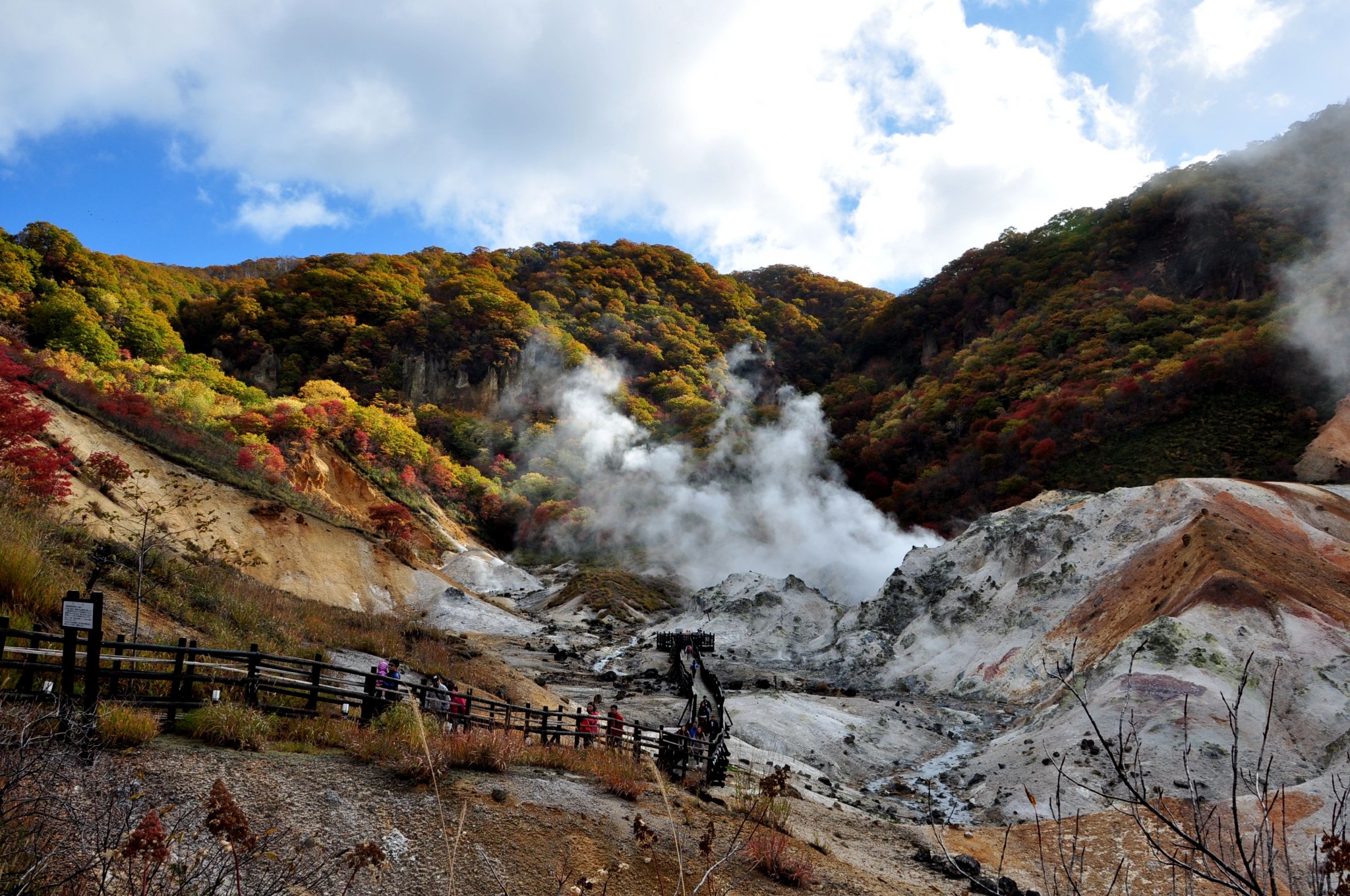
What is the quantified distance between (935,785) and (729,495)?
57.5m

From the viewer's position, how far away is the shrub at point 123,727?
290 inches

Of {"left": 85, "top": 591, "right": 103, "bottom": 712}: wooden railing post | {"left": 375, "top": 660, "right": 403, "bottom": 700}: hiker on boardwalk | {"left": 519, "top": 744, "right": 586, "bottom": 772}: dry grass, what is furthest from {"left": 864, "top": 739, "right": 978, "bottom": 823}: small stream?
{"left": 85, "top": 591, "right": 103, "bottom": 712}: wooden railing post

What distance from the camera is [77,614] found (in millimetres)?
7250

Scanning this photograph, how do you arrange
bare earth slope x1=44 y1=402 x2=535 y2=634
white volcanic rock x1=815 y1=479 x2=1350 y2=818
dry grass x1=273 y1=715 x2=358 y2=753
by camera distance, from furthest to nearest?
bare earth slope x1=44 y1=402 x2=535 y2=634 < white volcanic rock x1=815 y1=479 x2=1350 y2=818 < dry grass x1=273 y1=715 x2=358 y2=753

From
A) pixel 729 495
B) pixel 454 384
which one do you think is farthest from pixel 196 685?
pixel 454 384

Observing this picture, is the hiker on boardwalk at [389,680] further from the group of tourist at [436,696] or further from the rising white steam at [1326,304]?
the rising white steam at [1326,304]

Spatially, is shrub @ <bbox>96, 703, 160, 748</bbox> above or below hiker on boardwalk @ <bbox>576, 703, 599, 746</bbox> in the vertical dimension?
above

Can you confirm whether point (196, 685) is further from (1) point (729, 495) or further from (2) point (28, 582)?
(1) point (729, 495)

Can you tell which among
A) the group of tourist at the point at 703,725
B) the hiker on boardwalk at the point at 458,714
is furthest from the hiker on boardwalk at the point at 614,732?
the hiker on boardwalk at the point at 458,714

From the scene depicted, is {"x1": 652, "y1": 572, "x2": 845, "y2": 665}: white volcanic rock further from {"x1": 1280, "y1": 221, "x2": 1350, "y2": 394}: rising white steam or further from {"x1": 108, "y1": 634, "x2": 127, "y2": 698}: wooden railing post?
{"x1": 1280, "y1": 221, "x2": 1350, "y2": 394}: rising white steam

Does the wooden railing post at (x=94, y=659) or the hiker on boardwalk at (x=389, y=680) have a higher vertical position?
the wooden railing post at (x=94, y=659)

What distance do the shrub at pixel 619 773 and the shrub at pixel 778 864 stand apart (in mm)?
2041

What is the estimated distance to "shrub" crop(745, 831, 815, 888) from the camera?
9477 mm

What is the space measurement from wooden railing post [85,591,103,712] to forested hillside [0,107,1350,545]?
31.7 m
